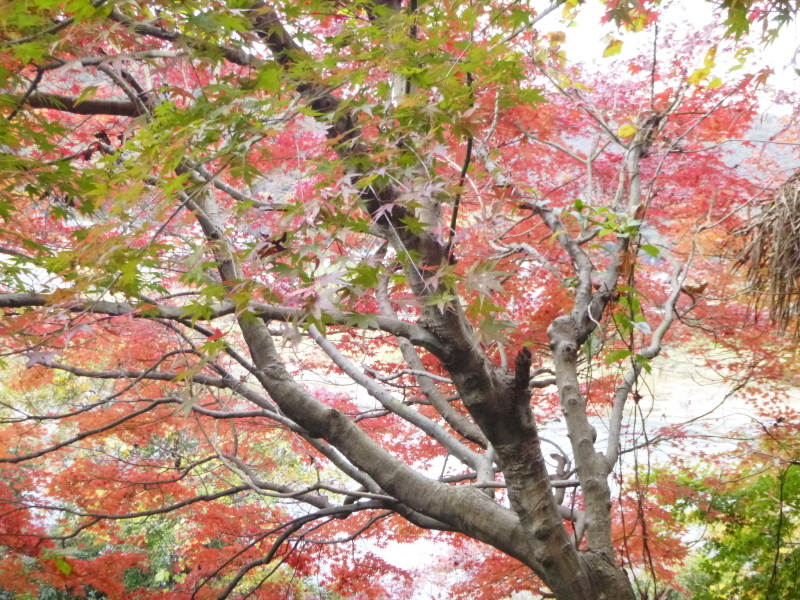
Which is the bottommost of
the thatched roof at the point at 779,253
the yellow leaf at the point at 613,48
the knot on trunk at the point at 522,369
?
the knot on trunk at the point at 522,369

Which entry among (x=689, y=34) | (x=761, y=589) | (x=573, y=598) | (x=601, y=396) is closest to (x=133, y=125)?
(x=573, y=598)

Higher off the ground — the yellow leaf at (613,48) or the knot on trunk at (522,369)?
the yellow leaf at (613,48)

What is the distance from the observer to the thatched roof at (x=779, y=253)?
2566 mm

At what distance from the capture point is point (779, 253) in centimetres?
260

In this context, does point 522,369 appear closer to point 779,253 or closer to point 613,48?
point 779,253

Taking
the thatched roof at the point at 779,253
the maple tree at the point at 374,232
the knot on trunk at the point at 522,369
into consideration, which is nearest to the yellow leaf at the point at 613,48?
the maple tree at the point at 374,232

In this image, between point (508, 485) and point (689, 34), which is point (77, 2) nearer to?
point (508, 485)

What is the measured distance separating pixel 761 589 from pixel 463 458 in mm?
3467

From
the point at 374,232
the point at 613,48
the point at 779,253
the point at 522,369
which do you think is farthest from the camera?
the point at 613,48

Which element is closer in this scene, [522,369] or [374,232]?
[522,369]

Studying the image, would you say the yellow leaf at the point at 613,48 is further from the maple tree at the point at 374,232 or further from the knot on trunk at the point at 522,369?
the knot on trunk at the point at 522,369

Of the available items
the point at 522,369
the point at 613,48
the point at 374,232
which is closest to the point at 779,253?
the point at 613,48

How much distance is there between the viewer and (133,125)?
167 cm

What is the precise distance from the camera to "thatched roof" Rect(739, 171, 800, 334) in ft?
8.42
